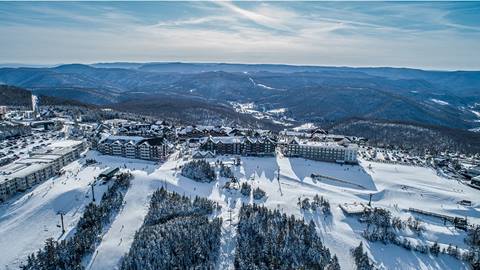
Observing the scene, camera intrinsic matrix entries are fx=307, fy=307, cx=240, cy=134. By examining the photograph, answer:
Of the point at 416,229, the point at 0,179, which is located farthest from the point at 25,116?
the point at 416,229

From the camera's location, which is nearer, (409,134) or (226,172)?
(226,172)

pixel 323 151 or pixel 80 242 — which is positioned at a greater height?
pixel 323 151

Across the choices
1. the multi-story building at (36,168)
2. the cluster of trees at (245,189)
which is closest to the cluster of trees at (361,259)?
the cluster of trees at (245,189)

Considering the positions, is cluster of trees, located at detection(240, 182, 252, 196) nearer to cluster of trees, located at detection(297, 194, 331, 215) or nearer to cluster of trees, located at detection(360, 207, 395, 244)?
cluster of trees, located at detection(297, 194, 331, 215)

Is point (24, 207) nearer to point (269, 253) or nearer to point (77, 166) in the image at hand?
point (77, 166)

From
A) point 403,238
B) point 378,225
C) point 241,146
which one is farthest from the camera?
point 241,146

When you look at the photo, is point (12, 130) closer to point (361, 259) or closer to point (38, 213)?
point (38, 213)

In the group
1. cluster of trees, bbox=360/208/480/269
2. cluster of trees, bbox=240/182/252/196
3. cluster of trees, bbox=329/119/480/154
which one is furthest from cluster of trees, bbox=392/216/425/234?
cluster of trees, bbox=329/119/480/154

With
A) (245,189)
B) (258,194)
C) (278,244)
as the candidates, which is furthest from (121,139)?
(278,244)
